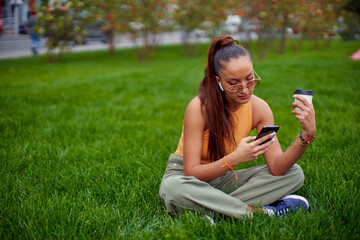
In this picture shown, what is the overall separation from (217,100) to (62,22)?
8690mm

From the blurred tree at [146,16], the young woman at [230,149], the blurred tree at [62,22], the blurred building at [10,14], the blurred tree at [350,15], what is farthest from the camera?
the blurred building at [10,14]

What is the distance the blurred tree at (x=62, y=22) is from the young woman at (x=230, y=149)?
805 centimetres

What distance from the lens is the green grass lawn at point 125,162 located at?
1799 millimetres

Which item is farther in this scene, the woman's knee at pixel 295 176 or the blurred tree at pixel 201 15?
the blurred tree at pixel 201 15

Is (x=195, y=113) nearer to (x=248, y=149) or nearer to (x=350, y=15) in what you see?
(x=248, y=149)

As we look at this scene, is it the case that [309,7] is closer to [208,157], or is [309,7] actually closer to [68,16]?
[208,157]

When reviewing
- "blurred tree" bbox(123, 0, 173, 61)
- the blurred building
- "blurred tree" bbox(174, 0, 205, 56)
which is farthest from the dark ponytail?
the blurred building

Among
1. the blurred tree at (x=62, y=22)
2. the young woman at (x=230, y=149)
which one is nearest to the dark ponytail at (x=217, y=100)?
the young woman at (x=230, y=149)

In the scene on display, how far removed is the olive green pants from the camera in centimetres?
189

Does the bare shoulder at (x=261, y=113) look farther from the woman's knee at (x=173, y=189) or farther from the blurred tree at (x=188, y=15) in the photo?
the blurred tree at (x=188, y=15)

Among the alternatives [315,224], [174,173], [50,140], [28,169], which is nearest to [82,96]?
[50,140]

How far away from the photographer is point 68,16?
9969 mm

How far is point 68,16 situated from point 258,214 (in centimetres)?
977

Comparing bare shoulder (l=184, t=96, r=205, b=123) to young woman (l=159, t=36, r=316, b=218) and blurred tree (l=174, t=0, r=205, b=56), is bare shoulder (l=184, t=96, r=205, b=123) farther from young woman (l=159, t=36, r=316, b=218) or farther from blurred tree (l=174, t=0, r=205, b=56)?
blurred tree (l=174, t=0, r=205, b=56)
